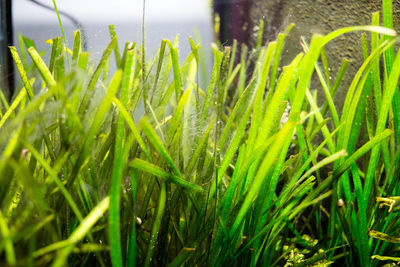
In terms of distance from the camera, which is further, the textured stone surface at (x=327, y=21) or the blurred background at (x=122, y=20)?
the textured stone surface at (x=327, y=21)

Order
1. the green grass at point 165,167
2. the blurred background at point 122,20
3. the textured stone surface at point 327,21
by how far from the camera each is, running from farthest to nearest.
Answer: the textured stone surface at point 327,21 → the blurred background at point 122,20 → the green grass at point 165,167

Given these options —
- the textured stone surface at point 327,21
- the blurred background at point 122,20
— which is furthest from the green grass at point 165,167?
the textured stone surface at point 327,21

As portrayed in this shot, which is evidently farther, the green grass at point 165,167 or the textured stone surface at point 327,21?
the textured stone surface at point 327,21

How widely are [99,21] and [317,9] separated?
2.04ft

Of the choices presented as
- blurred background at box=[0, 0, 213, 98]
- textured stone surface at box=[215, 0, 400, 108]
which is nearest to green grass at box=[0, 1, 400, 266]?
blurred background at box=[0, 0, 213, 98]

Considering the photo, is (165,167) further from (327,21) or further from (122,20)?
(327,21)

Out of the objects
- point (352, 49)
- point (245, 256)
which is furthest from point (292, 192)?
point (352, 49)

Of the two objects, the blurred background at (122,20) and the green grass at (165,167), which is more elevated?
the blurred background at (122,20)

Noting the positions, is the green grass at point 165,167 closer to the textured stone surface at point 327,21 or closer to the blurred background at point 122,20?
the blurred background at point 122,20

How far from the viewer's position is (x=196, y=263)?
0.53 metres

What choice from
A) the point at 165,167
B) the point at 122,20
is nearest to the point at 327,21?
the point at 122,20

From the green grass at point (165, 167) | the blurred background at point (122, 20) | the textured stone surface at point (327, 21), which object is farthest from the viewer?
the textured stone surface at point (327, 21)

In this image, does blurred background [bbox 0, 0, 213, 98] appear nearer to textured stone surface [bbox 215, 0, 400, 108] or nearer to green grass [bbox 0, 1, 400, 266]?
green grass [bbox 0, 1, 400, 266]

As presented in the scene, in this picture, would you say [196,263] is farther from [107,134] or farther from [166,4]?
[166,4]
